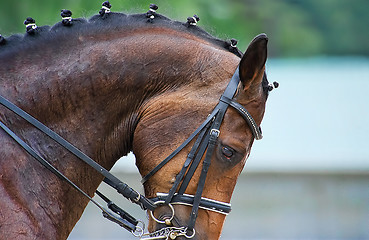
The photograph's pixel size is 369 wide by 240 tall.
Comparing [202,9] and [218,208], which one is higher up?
[202,9]

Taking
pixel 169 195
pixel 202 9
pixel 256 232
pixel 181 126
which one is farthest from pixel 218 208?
pixel 202 9

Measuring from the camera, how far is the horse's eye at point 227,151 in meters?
3.48

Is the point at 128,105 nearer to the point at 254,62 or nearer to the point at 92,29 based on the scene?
the point at 92,29

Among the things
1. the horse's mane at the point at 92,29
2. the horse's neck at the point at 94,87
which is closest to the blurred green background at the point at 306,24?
the horse's mane at the point at 92,29

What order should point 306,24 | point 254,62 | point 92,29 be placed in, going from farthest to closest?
point 306,24, point 92,29, point 254,62

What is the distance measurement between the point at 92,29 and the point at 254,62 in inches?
39.7

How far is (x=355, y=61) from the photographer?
49.2ft

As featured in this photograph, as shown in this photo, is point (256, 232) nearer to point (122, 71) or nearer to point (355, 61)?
point (355, 61)

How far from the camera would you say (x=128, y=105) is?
139 inches

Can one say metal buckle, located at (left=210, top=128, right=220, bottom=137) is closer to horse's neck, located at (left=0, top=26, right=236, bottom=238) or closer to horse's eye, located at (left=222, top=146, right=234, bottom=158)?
horse's eye, located at (left=222, top=146, right=234, bottom=158)

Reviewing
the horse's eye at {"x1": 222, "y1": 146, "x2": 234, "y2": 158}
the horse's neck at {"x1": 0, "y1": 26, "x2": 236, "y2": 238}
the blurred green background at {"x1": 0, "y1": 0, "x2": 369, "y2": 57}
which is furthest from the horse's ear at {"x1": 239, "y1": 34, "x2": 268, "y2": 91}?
the blurred green background at {"x1": 0, "y1": 0, "x2": 369, "y2": 57}

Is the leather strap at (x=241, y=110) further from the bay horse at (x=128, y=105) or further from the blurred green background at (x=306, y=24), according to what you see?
the blurred green background at (x=306, y=24)

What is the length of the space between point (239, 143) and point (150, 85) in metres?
0.64

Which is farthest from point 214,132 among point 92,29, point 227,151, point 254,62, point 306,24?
point 306,24
